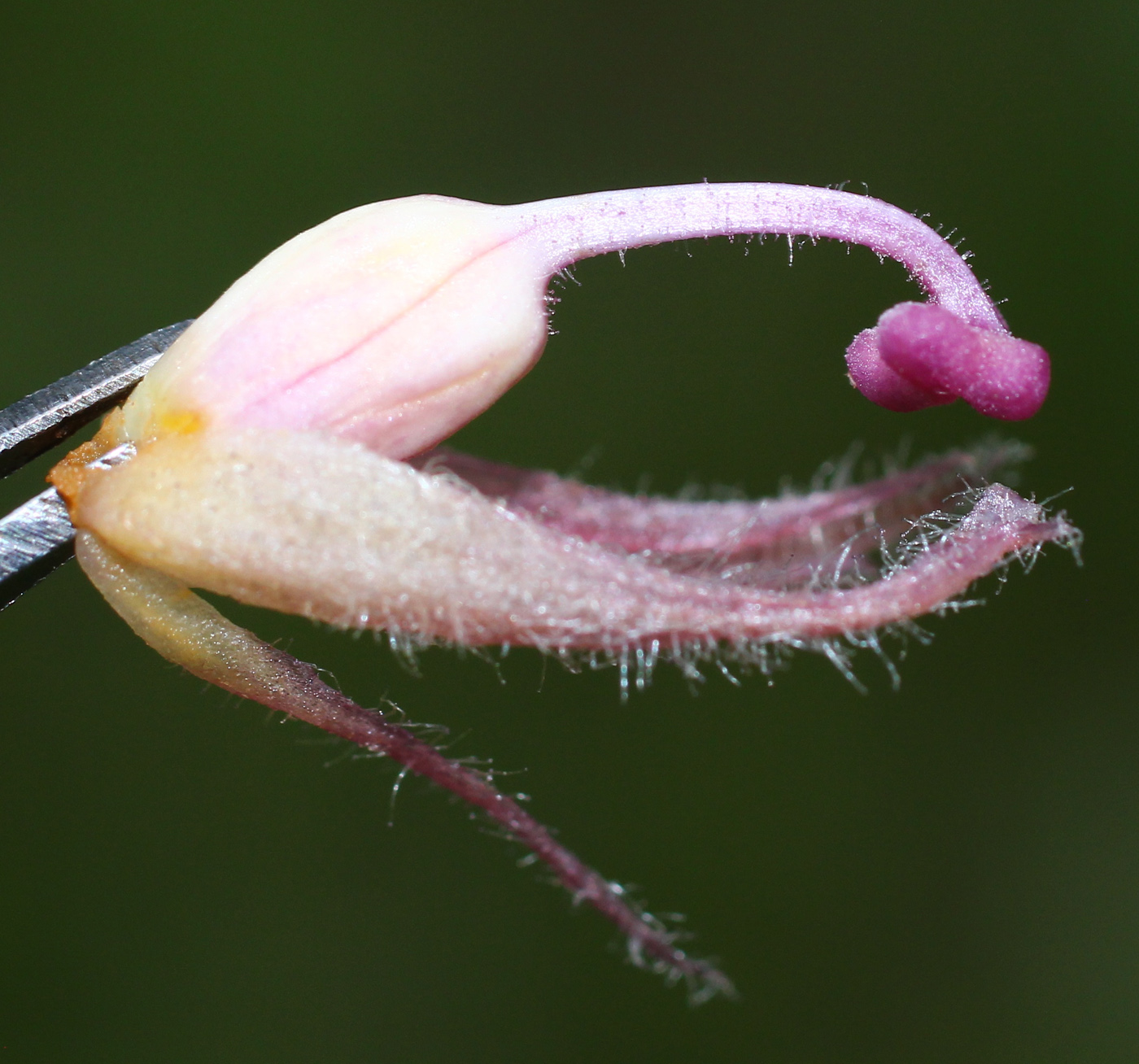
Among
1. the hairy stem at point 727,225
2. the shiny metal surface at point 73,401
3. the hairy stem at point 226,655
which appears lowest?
the hairy stem at point 226,655

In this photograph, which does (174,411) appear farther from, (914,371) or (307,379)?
(914,371)

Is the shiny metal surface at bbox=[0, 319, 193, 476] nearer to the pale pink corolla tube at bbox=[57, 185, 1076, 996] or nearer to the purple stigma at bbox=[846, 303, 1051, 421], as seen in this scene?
the pale pink corolla tube at bbox=[57, 185, 1076, 996]

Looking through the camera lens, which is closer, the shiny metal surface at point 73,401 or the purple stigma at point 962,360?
the purple stigma at point 962,360

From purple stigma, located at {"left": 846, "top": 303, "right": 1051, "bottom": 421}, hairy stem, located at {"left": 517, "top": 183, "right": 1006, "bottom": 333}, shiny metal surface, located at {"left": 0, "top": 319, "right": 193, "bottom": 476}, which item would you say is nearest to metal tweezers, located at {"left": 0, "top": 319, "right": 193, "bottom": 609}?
shiny metal surface, located at {"left": 0, "top": 319, "right": 193, "bottom": 476}

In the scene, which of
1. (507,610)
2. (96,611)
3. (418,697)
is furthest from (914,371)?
(96,611)

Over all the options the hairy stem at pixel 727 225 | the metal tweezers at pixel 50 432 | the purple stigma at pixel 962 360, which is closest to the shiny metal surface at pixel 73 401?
the metal tweezers at pixel 50 432

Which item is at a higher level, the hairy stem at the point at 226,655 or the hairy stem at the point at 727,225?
the hairy stem at the point at 727,225

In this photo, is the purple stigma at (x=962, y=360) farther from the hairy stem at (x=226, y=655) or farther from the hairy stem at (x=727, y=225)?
the hairy stem at (x=226, y=655)

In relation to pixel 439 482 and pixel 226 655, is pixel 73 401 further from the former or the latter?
pixel 439 482
